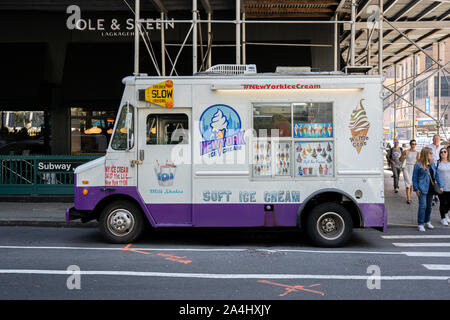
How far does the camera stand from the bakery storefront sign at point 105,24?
15.0 m

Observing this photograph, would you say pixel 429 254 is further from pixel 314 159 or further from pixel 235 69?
pixel 235 69

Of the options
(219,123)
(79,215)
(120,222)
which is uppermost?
(219,123)

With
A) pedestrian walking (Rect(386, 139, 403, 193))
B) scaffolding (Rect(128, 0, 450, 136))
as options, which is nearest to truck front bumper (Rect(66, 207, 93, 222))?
scaffolding (Rect(128, 0, 450, 136))

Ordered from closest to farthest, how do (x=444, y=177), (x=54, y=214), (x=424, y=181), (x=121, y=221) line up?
1. (x=121, y=221)
2. (x=424, y=181)
3. (x=444, y=177)
4. (x=54, y=214)

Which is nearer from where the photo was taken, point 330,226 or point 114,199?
point 330,226

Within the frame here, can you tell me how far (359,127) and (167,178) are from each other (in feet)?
11.2

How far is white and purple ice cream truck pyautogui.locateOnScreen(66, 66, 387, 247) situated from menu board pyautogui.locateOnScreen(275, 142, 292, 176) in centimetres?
2

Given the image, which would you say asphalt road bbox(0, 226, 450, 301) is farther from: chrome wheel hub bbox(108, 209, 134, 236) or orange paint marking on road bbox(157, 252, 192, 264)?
chrome wheel hub bbox(108, 209, 134, 236)

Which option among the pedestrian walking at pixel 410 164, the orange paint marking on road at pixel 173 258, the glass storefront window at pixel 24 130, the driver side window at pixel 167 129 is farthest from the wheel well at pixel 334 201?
the glass storefront window at pixel 24 130

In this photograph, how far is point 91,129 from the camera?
15188 mm

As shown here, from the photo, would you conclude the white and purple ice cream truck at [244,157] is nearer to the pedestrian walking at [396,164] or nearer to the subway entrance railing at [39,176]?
the subway entrance railing at [39,176]

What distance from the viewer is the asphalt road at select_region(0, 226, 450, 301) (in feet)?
17.3

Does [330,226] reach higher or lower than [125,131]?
lower

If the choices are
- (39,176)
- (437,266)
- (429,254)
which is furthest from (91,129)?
(437,266)
